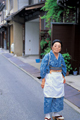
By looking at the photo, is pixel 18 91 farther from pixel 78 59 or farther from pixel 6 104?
pixel 78 59

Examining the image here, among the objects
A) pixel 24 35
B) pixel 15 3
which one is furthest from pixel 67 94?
pixel 15 3

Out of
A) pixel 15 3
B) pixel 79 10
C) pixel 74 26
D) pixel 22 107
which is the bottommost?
pixel 22 107

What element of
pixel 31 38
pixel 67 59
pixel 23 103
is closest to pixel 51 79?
pixel 23 103

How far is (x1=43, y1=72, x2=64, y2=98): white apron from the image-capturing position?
3.94 meters

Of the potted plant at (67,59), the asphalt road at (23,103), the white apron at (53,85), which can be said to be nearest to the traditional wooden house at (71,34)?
the potted plant at (67,59)

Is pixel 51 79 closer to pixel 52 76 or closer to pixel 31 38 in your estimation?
pixel 52 76

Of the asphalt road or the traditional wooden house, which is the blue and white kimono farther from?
the traditional wooden house

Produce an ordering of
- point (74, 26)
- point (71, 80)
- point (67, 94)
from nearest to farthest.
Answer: point (67, 94)
point (71, 80)
point (74, 26)

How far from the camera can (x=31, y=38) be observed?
1953cm

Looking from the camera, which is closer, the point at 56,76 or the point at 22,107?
the point at 56,76

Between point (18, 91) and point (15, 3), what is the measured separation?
1607 centimetres

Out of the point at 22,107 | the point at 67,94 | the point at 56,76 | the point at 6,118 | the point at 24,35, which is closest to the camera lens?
the point at 56,76

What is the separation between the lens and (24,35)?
19.4 metres

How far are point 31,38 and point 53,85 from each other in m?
15.9
